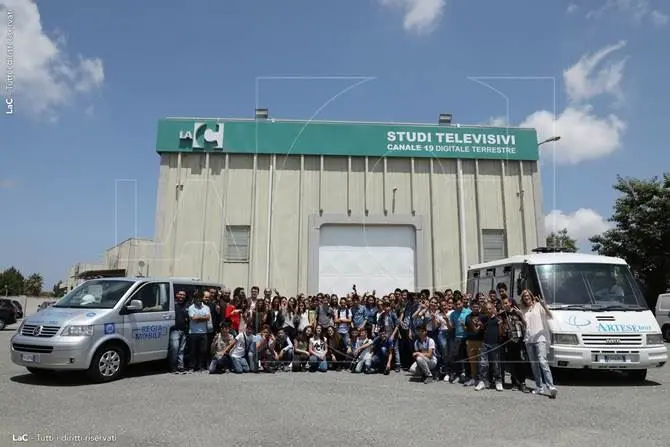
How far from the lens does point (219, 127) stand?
19.5 meters

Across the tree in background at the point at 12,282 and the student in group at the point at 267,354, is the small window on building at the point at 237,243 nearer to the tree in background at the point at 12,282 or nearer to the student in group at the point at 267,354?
the student in group at the point at 267,354

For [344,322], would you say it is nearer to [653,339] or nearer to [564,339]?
[564,339]

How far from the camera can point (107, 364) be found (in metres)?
8.92

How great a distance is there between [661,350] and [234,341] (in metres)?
8.00

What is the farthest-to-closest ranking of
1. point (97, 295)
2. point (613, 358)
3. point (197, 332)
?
point (197, 332) → point (97, 295) → point (613, 358)

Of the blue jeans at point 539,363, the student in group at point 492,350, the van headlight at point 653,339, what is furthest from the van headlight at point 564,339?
the van headlight at point 653,339

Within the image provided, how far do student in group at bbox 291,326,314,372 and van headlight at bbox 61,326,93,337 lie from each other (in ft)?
13.6

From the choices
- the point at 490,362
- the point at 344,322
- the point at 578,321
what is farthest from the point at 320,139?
the point at 578,321

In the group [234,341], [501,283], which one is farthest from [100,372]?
[501,283]

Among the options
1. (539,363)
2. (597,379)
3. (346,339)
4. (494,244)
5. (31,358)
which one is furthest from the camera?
(494,244)

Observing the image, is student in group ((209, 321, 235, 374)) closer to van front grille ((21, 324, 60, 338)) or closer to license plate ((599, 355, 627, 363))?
van front grille ((21, 324, 60, 338))

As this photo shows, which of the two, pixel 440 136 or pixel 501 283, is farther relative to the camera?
pixel 440 136

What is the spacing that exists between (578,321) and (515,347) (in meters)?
1.27

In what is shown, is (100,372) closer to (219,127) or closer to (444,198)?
(219,127)
